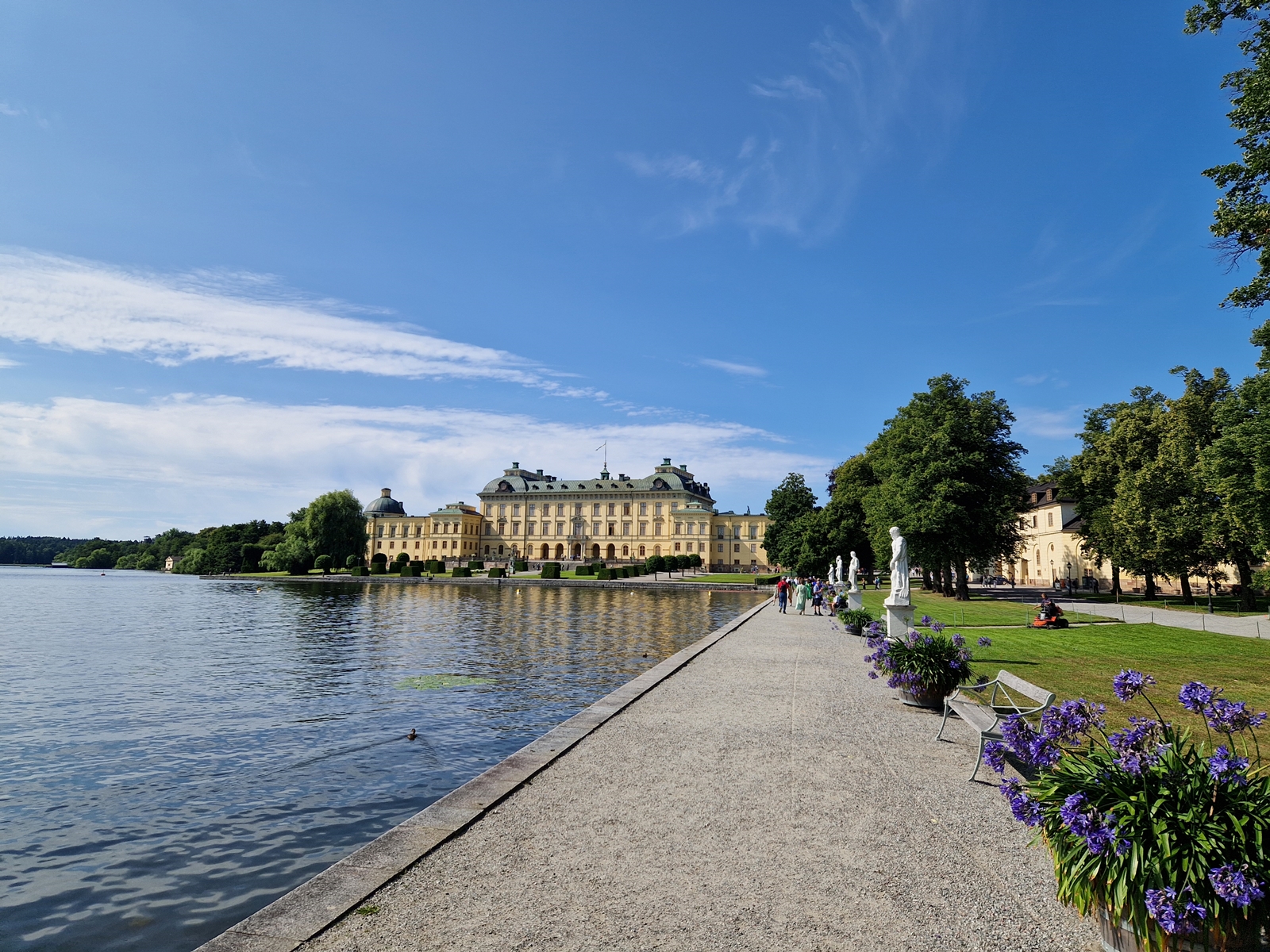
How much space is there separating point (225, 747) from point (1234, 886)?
1095 centimetres

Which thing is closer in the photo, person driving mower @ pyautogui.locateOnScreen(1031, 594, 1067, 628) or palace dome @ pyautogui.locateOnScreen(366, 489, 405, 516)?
person driving mower @ pyautogui.locateOnScreen(1031, 594, 1067, 628)

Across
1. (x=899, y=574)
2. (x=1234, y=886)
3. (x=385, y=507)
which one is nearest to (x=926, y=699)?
(x=899, y=574)

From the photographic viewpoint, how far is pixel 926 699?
1077cm

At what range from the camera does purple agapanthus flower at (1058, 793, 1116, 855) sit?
12.0ft

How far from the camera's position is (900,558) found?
1720 cm

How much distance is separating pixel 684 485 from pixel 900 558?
312 feet

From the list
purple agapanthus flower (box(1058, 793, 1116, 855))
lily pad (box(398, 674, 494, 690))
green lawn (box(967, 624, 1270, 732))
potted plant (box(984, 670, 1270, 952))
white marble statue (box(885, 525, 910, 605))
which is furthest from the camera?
white marble statue (box(885, 525, 910, 605))

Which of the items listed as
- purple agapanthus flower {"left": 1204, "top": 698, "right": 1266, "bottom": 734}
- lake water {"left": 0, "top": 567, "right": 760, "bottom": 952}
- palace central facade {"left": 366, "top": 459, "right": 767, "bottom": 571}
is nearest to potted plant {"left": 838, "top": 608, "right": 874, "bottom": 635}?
lake water {"left": 0, "top": 567, "right": 760, "bottom": 952}

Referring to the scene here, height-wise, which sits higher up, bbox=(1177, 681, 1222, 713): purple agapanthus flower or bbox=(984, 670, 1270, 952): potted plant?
bbox=(1177, 681, 1222, 713): purple agapanthus flower

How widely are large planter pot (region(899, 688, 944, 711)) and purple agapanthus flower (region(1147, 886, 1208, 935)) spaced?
7454 millimetres

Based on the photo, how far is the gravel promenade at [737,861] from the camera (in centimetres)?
417

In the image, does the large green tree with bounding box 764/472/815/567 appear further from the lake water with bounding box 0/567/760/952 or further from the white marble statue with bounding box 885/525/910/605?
the white marble statue with bounding box 885/525/910/605

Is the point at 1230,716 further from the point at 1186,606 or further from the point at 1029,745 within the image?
the point at 1186,606

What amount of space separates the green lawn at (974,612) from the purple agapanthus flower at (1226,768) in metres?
17.6
